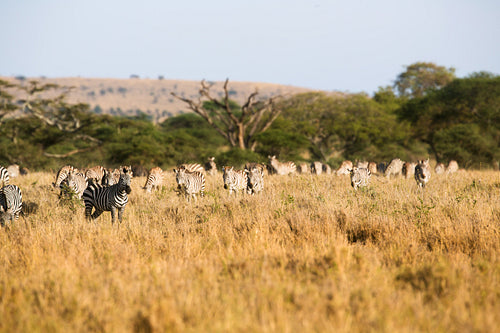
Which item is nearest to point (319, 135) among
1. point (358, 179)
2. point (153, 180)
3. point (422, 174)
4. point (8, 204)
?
point (422, 174)

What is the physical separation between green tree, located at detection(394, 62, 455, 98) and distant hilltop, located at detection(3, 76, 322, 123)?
82.9m

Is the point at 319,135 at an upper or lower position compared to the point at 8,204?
upper

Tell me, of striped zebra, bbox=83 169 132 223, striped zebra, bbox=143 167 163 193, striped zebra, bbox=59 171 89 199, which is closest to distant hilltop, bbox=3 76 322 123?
striped zebra, bbox=143 167 163 193

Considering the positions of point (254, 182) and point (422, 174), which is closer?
point (254, 182)

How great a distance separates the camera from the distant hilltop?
148m

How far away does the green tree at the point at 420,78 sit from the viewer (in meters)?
58.6

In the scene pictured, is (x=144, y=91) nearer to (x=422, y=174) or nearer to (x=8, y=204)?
(x=422, y=174)

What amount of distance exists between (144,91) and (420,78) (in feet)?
428

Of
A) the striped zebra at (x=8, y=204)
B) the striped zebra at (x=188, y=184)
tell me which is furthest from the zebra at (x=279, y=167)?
the striped zebra at (x=8, y=204)

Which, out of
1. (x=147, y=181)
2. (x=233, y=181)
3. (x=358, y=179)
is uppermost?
(x=358, y=179)

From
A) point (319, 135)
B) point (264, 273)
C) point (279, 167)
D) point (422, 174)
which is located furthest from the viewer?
point (319, 135)

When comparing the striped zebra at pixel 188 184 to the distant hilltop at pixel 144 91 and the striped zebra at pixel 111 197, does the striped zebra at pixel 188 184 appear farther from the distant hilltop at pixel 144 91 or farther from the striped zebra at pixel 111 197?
the distant hilltop at pixel 144 91

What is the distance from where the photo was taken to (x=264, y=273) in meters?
4.73

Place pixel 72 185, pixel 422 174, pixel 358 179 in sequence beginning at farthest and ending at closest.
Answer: pixel 422 174, pixel 358 179, pixel 72 185
